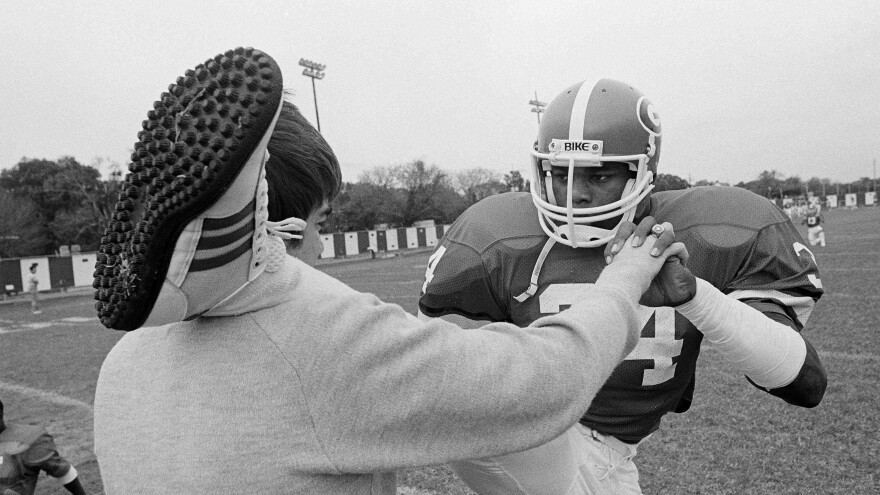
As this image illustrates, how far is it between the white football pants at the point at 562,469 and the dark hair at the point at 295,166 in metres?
0.67

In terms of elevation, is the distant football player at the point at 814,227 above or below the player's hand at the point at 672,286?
below

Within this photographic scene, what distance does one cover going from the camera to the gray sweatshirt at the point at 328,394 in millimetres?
903

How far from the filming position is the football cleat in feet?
2.67

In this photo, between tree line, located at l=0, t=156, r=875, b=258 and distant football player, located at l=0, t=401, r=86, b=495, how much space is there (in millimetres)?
21247

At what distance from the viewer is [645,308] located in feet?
6.70

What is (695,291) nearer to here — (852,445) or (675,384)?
(675,384)

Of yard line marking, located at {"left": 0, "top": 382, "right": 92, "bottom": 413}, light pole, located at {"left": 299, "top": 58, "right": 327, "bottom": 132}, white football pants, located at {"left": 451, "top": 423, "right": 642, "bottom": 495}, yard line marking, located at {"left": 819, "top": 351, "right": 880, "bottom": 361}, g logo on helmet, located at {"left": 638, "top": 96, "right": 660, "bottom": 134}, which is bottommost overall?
yard line marking, located at {"left": 0, "top": 382, "right": 92, "bottom": 413}

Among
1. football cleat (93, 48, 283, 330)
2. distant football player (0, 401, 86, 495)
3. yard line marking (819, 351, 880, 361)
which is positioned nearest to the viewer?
football cleat (93, 48, 283, 330)

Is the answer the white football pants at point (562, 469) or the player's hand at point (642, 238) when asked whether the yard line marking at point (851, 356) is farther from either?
the player's hand at point (642, 238)

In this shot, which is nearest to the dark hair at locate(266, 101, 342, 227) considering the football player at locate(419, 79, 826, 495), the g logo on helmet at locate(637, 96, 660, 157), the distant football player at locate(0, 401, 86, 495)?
the football player at locate(419, 79, 826, 495)

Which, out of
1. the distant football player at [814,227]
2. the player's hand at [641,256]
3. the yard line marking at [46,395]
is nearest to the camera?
the player's hand at [641,256]

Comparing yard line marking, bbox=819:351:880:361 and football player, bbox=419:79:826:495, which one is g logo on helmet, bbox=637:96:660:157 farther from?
yard line marking, bbox=819:351:880:361

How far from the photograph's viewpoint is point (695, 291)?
1.57 meters

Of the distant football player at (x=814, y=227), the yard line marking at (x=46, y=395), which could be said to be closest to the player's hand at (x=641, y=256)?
the yard line marking at (x=46, y=395)
